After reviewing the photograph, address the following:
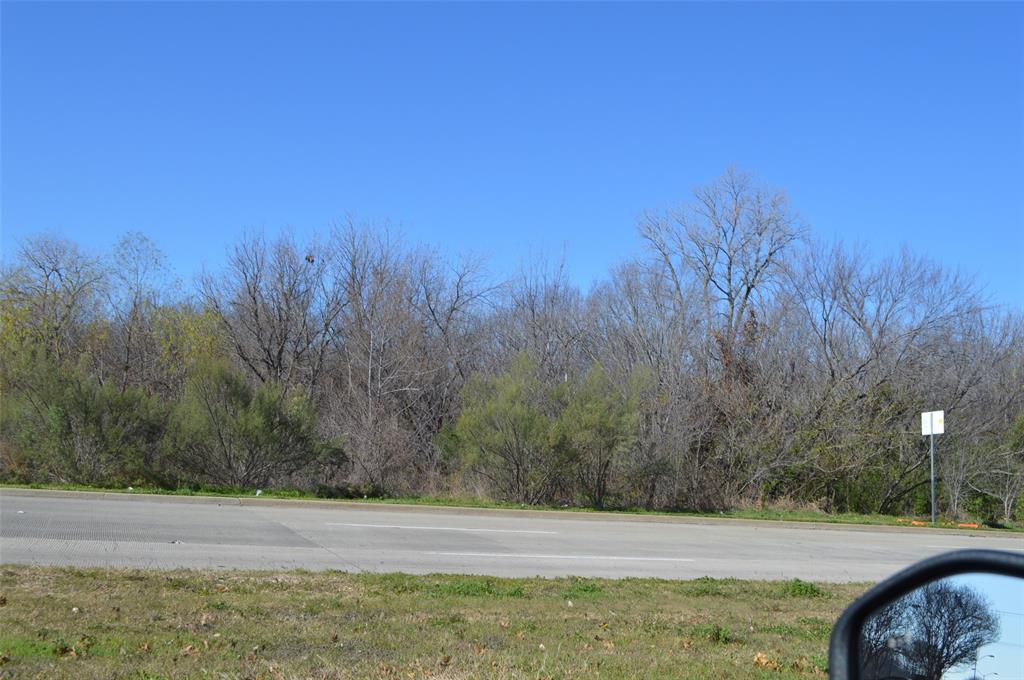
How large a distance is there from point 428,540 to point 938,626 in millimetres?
14575

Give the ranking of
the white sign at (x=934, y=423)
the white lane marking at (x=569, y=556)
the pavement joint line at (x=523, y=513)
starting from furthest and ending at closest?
1. the white sign at (x=934, y=423)
2. the pavement joint line at (x=523, y=513)
3. the white lane marking at (x=569, y=556)

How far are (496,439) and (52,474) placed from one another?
463 inches

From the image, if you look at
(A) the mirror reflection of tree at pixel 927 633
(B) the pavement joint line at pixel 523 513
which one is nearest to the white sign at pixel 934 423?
(B) the pavement joint line at pixel 523 513

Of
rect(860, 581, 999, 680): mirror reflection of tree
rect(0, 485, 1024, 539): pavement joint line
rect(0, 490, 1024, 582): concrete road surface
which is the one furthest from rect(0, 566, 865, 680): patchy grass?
rect(0, 485, 1024, 539): pavement joint line

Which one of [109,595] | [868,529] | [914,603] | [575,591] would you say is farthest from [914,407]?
[914,603]

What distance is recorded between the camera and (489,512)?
23250 millimetres

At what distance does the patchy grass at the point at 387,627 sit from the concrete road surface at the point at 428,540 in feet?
6.81

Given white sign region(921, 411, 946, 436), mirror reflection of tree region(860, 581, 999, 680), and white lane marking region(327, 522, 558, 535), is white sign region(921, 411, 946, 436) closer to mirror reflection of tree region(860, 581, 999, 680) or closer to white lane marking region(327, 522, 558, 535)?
A: white lane marking region(327, 522, 558, 535)

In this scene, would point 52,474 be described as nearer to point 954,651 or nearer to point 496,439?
point 496,439

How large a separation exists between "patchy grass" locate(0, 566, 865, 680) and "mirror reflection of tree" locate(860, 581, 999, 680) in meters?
4.43

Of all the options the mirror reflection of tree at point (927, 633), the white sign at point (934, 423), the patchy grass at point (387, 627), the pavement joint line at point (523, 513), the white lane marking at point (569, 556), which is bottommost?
the patchy grass at point (387, 627)

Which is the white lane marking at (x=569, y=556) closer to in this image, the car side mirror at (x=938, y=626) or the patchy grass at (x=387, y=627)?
the patchy grass at (x=387, y=627)

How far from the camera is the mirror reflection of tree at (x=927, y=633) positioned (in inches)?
85.3

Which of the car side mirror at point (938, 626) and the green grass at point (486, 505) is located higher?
the car side mirror at point (938, 626)
